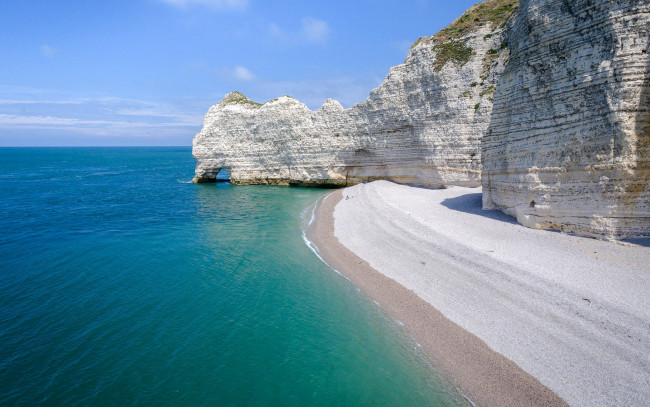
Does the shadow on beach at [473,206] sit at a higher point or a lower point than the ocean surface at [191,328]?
higher

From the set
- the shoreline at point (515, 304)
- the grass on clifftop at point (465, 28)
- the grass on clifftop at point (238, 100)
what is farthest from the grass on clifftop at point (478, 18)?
the grass on clifftop at point (238, 100)

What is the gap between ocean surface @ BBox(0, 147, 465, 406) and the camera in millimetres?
7531

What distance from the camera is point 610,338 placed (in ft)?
24.7

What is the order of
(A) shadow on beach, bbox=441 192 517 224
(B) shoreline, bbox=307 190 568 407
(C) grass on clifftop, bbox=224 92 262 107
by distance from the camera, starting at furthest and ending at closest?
(C) grass on clifftop, bbox=224 92 262 107 → (A) shadow on beach, bbox=441 192 517 224 → (B) shoreline, bbox=307 190 568 407

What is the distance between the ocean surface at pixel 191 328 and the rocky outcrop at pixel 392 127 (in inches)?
583

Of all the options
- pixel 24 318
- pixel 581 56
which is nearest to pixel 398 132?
pixel 581 56

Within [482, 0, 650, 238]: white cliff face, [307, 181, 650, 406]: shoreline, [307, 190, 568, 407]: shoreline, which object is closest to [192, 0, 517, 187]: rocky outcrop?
[482, 0, 650, 238]: white cliff face

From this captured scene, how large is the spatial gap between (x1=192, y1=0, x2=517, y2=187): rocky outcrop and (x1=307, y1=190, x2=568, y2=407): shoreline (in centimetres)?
1612

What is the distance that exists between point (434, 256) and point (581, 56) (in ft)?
29.1

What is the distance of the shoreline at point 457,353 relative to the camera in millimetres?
6867

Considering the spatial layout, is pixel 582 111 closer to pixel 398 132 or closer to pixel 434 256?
pixel 434 256

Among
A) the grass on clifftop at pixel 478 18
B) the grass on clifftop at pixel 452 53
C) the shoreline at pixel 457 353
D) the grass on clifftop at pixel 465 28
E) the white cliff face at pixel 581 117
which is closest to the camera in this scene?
the shoreline at pixel 457 353

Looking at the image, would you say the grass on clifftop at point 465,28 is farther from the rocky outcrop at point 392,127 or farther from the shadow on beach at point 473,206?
the shadow on beach at point 473,206

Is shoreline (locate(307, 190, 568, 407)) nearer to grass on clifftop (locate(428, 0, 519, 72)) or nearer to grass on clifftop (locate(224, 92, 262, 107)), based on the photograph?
grass on clifftop (locate(428, 0, 519, 72))
